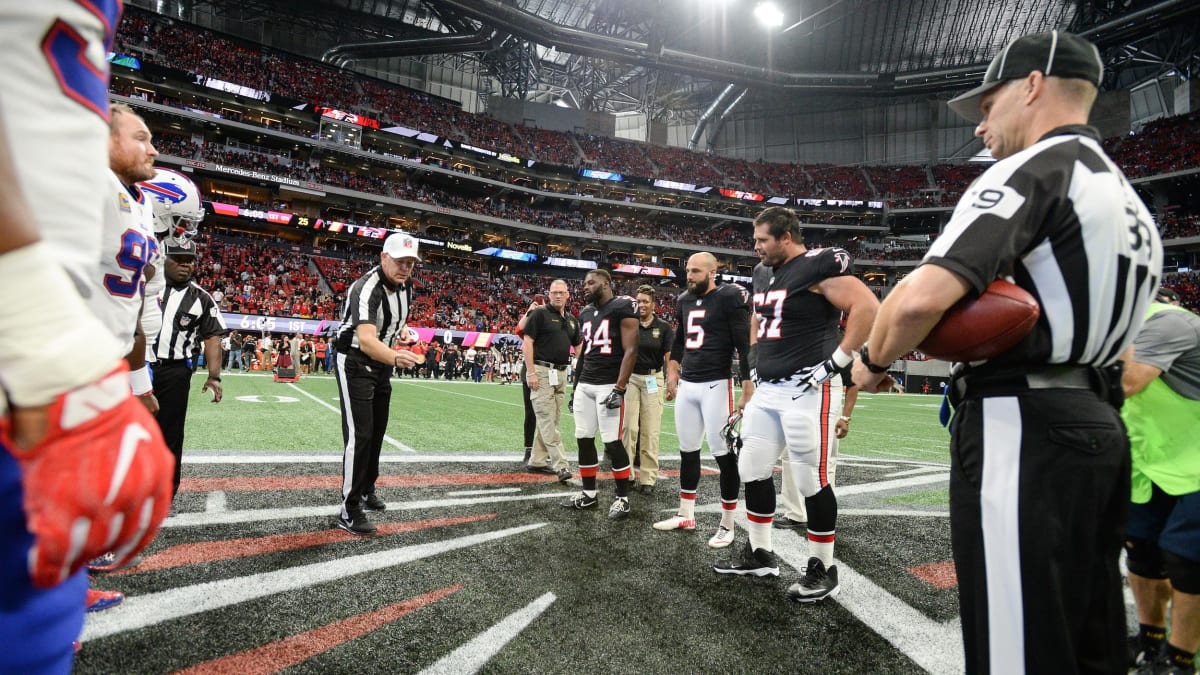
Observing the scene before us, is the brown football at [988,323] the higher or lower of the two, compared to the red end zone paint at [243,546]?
higher

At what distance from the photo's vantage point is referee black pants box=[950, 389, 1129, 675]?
1316 millimetres

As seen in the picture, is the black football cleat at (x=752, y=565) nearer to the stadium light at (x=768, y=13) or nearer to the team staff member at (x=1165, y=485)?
the team staff member at (x=1165, y=485)

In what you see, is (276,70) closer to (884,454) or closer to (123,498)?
(884,454)

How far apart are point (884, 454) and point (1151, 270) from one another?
8.42 metres

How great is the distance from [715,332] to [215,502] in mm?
4242

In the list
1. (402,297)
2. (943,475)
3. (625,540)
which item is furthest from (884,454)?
(402,297)

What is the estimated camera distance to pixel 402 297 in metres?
4.45

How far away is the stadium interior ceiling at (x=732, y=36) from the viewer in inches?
1399

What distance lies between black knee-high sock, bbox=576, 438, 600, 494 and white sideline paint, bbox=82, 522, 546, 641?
1.44 meters

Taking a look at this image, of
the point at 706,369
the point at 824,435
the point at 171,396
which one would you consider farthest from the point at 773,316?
the point at 171,396

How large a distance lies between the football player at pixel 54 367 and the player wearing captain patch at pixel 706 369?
3955mm

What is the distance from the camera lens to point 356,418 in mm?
4109

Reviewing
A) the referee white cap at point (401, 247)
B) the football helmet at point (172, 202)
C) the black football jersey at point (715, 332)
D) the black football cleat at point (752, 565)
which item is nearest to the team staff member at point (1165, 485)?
the black football cleat at point (752, 565)

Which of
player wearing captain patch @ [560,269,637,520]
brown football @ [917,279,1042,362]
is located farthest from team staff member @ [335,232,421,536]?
brown football @ [917,279,1042,362]
